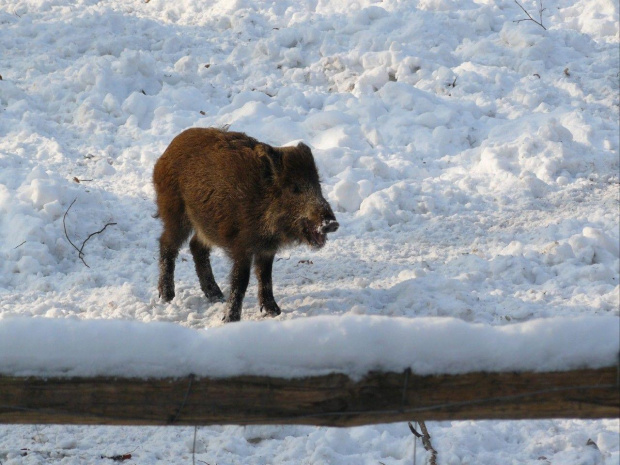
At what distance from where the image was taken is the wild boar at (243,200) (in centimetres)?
570

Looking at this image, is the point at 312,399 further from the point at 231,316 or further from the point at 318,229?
the point at 231,316

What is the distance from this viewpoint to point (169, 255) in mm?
6348

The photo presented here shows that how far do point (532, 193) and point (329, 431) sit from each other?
14.8 feet

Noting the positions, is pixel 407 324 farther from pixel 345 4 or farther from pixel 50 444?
pixel 345 4

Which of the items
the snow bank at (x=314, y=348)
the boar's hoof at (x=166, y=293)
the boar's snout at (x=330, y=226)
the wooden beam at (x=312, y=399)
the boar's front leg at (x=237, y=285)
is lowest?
the boar's hoof at (x=166, y=293)

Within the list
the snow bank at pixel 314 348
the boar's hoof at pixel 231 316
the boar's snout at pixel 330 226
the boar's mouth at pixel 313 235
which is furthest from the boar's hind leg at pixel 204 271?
the snow bank at pixel 314 348

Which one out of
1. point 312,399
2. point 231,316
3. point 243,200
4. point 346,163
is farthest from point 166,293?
point 312,399

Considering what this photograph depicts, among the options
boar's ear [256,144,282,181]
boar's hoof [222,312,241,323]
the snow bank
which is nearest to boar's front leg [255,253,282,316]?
boar's hoof [222,312,241,323]

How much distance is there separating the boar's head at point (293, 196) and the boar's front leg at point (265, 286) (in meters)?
0.37

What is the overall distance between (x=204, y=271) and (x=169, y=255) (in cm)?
35

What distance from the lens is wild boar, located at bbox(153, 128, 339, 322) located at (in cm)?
570

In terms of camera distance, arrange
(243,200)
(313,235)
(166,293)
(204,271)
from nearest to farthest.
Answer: (313,235)
(243,200)
(166,293)
(204,271)

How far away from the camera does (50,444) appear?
14.0 feet

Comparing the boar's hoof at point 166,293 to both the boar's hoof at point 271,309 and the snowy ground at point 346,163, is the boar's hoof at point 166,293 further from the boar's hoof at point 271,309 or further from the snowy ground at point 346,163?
the boar's hoof at point 271,309
